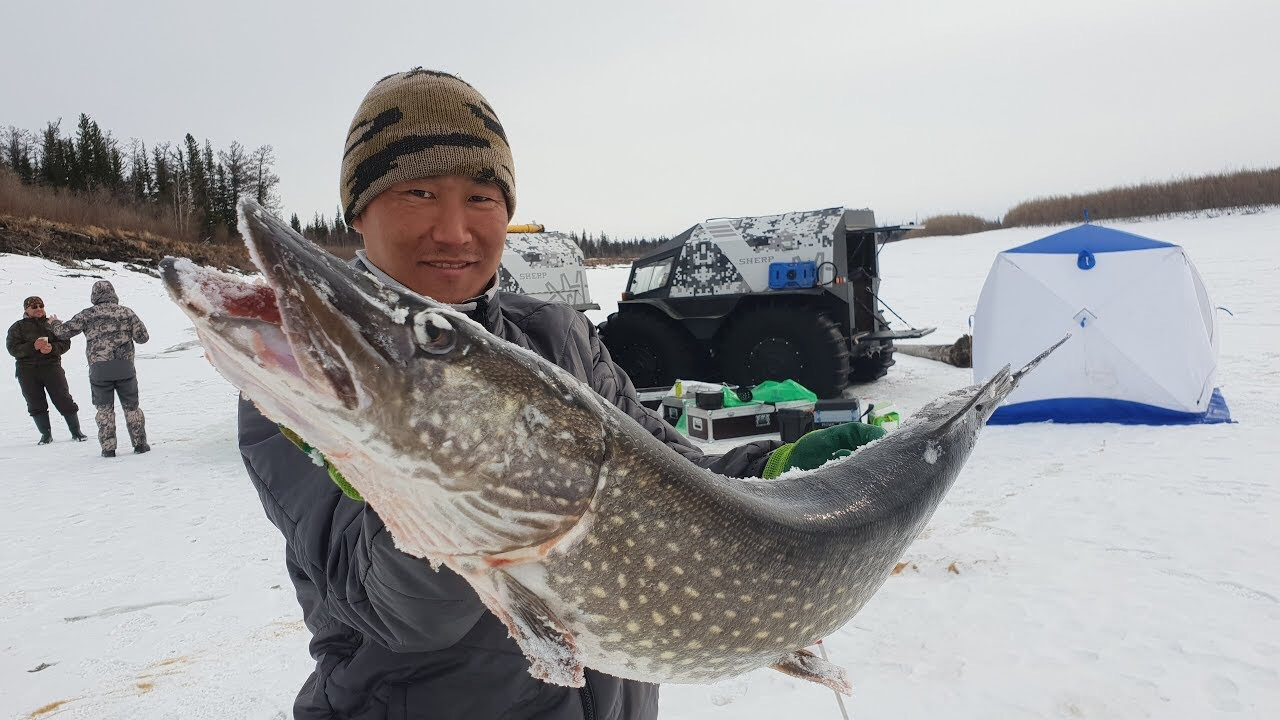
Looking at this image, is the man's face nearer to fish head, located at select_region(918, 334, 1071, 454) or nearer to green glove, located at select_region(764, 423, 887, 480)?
green glove, located at select_region(764, 423, 887, 480)

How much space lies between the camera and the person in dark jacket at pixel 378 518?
48.9 inches

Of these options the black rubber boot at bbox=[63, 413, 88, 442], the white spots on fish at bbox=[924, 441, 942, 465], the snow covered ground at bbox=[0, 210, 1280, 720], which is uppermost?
the white spots on fish at bbox=[924, 441, 942, 465]

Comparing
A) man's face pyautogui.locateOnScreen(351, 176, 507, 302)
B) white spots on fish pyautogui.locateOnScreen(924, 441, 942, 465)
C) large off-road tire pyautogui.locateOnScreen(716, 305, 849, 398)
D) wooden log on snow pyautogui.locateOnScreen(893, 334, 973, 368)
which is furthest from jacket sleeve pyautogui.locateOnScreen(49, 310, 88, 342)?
wooden log on snow pyautogui.locateOnScreen(893, 334, 973, 368)

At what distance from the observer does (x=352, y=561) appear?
1.22m

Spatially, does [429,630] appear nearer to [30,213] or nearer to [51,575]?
[51,575]

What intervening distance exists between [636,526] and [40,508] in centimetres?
676

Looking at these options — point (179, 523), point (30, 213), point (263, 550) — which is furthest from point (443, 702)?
point (30, 213)

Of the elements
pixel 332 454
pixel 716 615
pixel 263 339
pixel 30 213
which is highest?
pixel 30 213

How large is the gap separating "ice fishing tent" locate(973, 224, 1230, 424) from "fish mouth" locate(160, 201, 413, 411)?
7413 millimetres

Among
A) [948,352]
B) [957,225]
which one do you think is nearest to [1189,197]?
[957,225]

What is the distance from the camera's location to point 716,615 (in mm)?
1224

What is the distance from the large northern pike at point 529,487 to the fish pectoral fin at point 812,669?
0.08 meters

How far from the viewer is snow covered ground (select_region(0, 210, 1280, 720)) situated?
286 cm

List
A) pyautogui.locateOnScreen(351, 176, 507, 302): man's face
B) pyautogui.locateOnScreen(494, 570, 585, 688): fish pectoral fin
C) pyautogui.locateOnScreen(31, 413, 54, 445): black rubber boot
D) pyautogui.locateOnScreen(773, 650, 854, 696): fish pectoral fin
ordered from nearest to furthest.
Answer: pyautogui.locateOnScreen(494, 570, 585, 688): fish pectoral fin, pyautogui.locateOnScreen(773, 650, 854, 696): fish pectoral fin, pyautogui.locateOnScreen(351, 176, 507, 302): man's face, pyautogui.locateOnScreen(31, 413, 54, 445): black rubber boot
